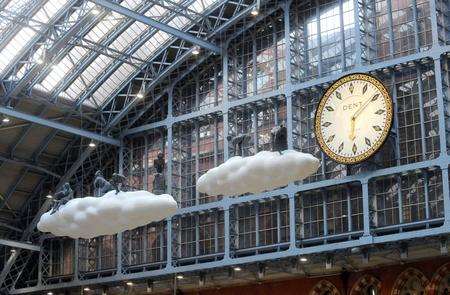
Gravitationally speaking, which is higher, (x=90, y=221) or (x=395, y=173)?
(x=395, y=173)

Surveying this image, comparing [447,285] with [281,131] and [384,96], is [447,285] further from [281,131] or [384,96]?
[281,131]

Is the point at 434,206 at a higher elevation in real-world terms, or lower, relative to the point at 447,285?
higher

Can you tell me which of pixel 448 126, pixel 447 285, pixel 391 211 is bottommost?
pixel 447 285

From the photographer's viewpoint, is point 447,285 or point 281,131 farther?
point 447,285

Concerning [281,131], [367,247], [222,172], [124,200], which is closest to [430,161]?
[367,247]

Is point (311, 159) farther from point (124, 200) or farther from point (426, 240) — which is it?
point (426, 240)

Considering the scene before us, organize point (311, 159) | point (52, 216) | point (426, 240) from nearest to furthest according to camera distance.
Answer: point (311, 159)
point (52, 216)
point (426, 240)

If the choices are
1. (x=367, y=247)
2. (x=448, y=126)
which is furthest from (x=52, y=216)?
(x=448, y=126)

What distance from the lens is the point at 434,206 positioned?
158 feet

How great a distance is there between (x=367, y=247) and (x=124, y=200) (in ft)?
Answer: 47.3

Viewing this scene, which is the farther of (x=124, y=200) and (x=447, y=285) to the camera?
(x=447, y=285)

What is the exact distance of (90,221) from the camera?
40.2 meters

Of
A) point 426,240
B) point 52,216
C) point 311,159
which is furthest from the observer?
point 426,240

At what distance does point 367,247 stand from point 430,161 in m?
5.06
